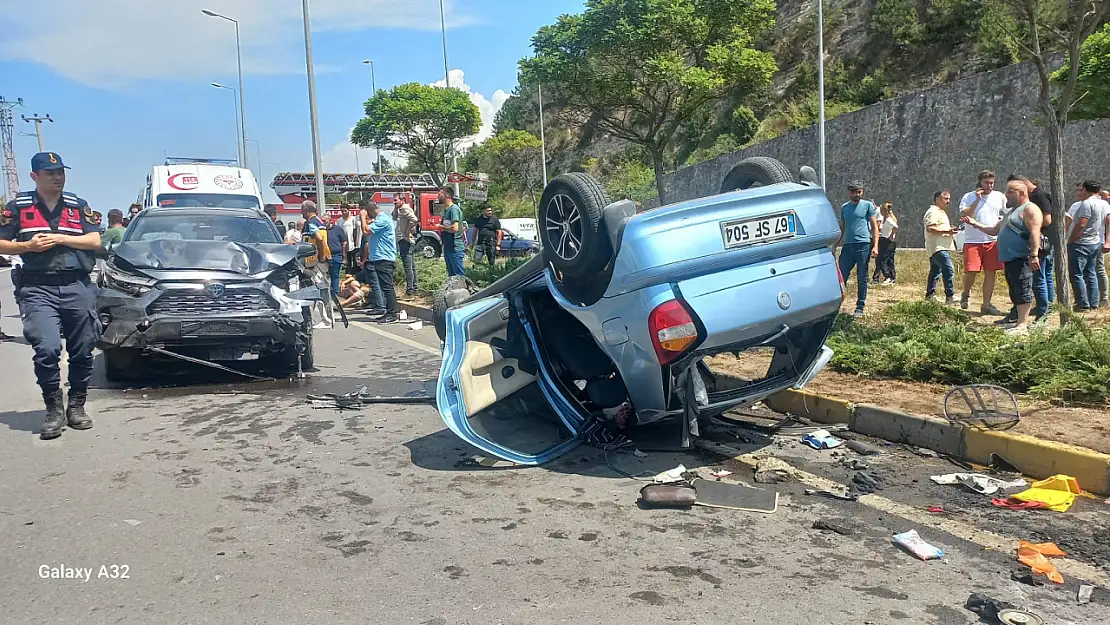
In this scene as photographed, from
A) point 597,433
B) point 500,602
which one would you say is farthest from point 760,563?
point 597,433

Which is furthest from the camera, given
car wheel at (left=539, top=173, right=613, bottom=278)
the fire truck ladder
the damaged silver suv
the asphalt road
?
the fire truck ladder

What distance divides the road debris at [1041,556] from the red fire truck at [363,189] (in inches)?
971

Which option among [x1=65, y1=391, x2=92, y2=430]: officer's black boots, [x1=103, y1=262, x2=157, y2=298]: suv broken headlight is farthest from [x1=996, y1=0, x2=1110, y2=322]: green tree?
[x1=65, y1=391, x2=92, y2=430]: officer's black boots

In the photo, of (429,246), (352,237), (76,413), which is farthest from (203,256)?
(429,246)

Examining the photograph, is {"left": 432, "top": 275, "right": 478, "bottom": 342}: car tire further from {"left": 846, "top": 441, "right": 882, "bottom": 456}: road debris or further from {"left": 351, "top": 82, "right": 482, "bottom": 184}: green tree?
{"left": 351, "top": 82, "right": 482, "bottom": 184}: green tree

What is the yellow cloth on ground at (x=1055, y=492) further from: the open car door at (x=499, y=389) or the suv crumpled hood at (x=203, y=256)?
the suv crumpled hood at (x=203, y=256)

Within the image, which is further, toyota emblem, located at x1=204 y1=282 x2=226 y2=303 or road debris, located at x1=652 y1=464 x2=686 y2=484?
toyota emblem, located at x1=204 y1=282 x2=226 y2=303

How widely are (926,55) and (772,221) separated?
31195mm

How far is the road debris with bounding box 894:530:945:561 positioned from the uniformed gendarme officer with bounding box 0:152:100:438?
535 centimetres

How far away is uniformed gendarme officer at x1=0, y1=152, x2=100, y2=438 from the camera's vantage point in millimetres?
5441

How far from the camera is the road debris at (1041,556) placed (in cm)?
306

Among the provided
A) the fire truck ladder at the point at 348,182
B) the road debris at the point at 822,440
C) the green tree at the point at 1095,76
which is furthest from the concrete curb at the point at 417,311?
the fire truck ladder at the point at 348,182

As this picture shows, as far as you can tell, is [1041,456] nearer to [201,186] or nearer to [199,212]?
[199,212]

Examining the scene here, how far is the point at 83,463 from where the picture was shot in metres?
4.94
